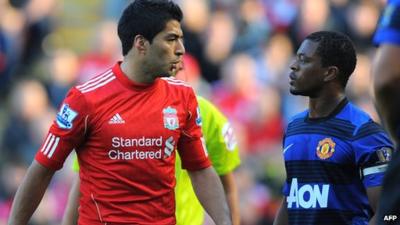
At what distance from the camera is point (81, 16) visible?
14055 millimetres

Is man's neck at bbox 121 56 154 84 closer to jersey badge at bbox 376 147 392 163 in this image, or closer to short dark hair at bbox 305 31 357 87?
short dark hair at bbox 305 31 357 87

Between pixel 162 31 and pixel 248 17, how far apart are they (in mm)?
7588

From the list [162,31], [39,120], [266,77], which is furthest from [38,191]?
[266,77]

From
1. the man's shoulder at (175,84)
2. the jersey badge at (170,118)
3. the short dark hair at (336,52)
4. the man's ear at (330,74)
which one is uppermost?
the short dark hair at (336,52)

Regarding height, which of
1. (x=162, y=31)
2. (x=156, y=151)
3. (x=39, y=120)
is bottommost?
(x=39, y=120)

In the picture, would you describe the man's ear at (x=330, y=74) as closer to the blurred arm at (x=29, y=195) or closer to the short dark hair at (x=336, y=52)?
the short dark hair at (x=336, y=52)

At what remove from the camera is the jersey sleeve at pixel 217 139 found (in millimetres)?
7398

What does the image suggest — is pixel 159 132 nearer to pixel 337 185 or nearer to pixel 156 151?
pixel 156 151

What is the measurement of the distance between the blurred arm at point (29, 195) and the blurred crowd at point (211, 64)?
5718mm

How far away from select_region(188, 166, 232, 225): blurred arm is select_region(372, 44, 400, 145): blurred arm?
2329 millimetres

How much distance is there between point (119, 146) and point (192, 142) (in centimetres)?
49

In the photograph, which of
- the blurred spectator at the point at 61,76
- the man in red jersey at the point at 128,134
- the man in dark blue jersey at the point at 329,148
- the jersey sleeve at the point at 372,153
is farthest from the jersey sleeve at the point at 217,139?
the blurred spectator at the point at 61,76

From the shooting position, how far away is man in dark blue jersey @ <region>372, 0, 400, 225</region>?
13.2ft

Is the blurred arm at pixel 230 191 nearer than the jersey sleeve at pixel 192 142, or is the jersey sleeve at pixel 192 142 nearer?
the jersey sleeve at pixel 192 142
